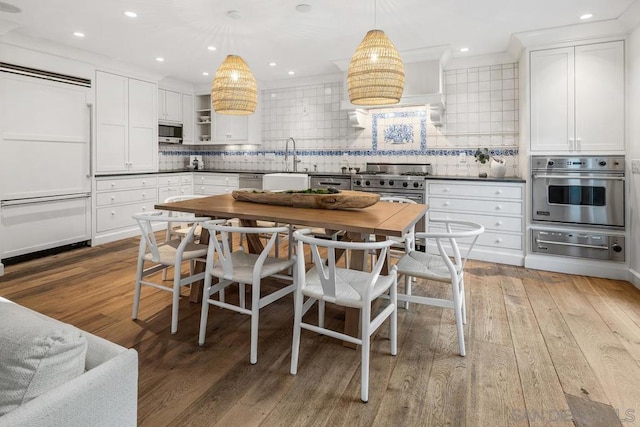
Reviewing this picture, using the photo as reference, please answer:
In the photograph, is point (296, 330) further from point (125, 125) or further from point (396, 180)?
point (125, 125)

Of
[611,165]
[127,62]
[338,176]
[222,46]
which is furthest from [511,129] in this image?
[127,62]

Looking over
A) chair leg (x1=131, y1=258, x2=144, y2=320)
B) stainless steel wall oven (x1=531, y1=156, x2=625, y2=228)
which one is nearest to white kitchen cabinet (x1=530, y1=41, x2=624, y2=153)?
stainless steel wall oven (x1=531, y1=156, x2=625, y2=228)

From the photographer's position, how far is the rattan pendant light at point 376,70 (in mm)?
2488

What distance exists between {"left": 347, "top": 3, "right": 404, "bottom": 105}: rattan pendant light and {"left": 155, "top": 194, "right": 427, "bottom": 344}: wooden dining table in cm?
80

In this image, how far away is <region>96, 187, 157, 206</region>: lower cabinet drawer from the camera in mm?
4941

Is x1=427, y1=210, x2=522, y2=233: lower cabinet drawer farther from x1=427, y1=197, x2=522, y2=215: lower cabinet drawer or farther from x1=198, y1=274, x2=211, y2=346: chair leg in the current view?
x1=198, y1=274, x2=211, y2=346: chair leg

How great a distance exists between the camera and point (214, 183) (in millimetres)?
6254

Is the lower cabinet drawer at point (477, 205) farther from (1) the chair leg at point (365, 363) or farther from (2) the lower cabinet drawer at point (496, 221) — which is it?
(1) the chair leg at point (365, 363)

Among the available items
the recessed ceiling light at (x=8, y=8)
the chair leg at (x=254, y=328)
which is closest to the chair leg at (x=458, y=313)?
the chair leg at (x=254, y=328)

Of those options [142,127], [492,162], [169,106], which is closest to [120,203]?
[142,127]

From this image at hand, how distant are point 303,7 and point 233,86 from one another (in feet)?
3.08

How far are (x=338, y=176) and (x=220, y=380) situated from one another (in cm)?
343

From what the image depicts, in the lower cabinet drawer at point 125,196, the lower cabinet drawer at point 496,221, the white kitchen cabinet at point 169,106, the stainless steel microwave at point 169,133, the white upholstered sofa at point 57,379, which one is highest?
the white kitchen cabinet at point 169,106

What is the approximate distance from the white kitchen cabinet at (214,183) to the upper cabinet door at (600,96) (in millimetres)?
4496
